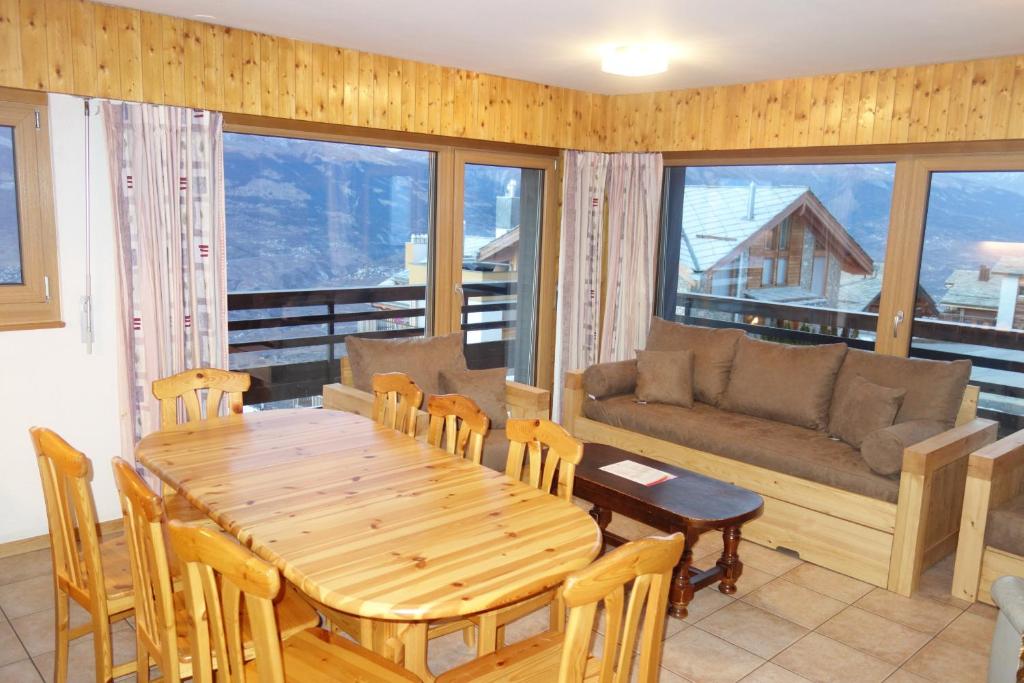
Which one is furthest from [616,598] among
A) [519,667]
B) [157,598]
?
[157,598]

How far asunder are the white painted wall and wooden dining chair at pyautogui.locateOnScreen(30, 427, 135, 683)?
137 cm

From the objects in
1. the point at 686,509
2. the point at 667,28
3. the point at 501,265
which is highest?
the point at 667,28

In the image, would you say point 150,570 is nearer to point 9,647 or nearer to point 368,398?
point 9,647

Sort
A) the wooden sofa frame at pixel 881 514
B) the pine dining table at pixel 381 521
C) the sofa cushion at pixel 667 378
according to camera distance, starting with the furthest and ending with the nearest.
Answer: the sofa cushion at pixel 667 378, the wooden sofa frame at pixel 881 514, the pine dining table at pixel 381 521

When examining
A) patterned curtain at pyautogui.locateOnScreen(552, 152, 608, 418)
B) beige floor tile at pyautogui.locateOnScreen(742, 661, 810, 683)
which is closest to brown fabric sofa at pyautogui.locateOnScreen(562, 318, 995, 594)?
patterned curtain at pyautogui.locateOnScreen(552, 152, 608, 418)

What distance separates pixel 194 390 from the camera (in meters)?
3.49

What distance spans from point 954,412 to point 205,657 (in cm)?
373

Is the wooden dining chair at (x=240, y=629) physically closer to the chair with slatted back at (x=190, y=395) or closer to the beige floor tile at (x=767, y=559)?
the chair with slatted back at (x=190, y=395)

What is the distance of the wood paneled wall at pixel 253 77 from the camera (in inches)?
145

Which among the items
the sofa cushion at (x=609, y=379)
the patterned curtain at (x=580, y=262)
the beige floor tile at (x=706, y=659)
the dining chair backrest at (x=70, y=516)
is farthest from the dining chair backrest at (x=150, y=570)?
the patterned curtain at (x=580, y=262)

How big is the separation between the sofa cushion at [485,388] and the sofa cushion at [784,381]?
1424 millimetres

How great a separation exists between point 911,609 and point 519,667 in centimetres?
229

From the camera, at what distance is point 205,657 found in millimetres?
2010

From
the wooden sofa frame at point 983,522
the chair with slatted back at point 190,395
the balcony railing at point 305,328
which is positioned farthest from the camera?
the balcony railing at point 305,328
